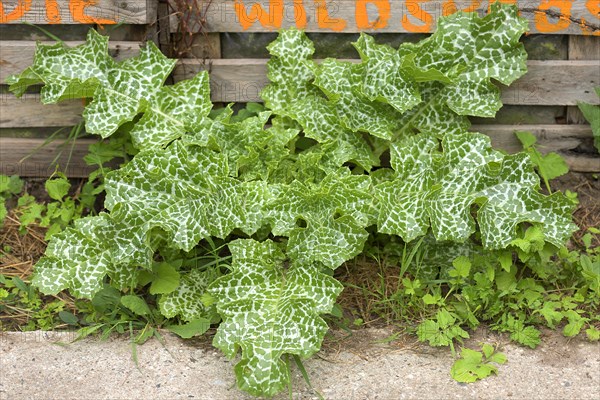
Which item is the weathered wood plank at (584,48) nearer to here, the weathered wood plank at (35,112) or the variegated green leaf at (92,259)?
the variegated green leaf at (92,259)

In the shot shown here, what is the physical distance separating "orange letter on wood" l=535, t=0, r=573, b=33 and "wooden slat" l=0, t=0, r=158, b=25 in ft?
5.84

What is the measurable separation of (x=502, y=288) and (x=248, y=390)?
3.79ft

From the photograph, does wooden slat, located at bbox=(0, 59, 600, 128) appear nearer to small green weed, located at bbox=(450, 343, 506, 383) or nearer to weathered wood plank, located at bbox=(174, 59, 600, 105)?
weathered wood plank, located at bbox=(174, 59, 600, 105)

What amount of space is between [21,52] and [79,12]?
1.14 feet

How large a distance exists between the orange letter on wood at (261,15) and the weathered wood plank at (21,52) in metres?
0.50

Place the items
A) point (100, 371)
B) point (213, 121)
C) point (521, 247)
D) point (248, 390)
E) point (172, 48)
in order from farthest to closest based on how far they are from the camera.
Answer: point (172, 48) < point (213, 121) < point (521, 247) < point (100, 371) < point (248, 390)

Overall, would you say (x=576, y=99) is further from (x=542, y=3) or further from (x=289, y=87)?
(x=289, y=87)

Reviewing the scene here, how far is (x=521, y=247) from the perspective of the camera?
3021mm

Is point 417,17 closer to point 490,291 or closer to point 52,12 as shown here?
point 490,291

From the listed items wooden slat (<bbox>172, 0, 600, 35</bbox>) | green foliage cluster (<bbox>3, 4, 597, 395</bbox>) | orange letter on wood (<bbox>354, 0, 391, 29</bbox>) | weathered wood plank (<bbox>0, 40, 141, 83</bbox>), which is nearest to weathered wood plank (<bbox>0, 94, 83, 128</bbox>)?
weathered wood plank (<bbox>0, 40, 141, 83</bbox>)

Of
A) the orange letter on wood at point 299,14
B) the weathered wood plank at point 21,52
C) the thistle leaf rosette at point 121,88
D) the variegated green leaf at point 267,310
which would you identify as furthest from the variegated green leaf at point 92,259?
the orange letter on wood at point 299,14

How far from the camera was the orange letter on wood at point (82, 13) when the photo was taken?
3.53m

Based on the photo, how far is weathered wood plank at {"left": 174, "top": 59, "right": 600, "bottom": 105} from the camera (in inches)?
142

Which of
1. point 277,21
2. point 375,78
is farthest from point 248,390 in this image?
point 277,21
